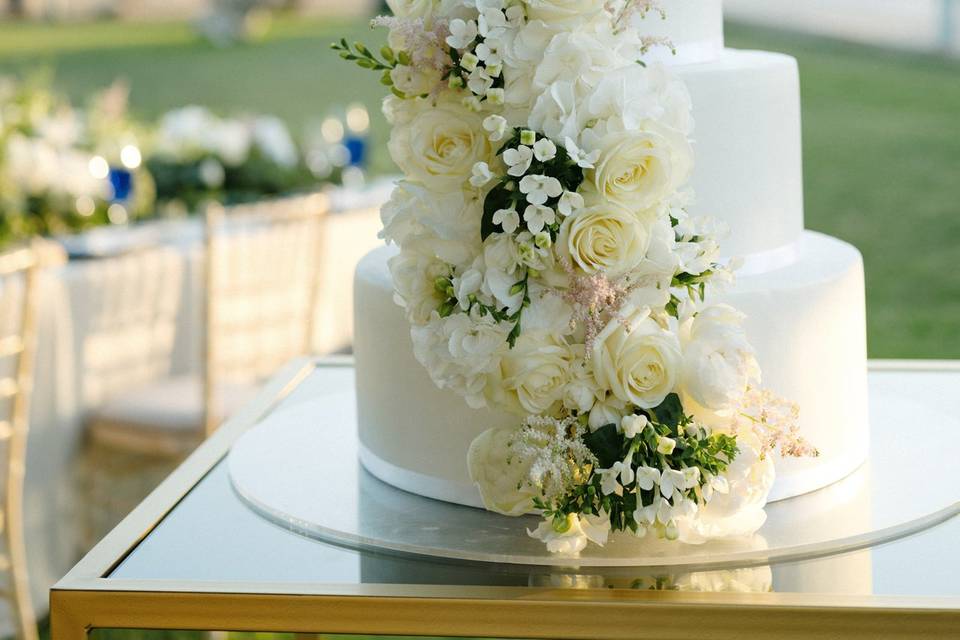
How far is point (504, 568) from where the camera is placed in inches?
52.4

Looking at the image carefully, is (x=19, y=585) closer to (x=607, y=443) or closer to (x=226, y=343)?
(x=226, y=343)

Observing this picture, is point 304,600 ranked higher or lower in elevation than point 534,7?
lower

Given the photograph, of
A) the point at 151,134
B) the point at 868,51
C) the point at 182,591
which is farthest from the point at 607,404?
the point at 868,51

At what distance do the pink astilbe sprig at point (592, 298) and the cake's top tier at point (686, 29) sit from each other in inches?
15.9

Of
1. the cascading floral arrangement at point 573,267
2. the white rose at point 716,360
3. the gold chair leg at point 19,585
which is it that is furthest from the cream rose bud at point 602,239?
the gold chair leg at point 19,585

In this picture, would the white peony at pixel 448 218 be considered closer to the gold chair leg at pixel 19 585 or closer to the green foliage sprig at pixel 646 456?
the green foliage sprig at pixel 646 456

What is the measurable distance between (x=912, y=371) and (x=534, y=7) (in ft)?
3.60

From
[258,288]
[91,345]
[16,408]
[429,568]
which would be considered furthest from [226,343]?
[429,568]

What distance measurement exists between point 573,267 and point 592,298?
3 centimetres

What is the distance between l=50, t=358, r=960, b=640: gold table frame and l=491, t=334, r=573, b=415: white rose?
173 millimetres

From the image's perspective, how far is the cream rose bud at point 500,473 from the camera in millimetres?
1306

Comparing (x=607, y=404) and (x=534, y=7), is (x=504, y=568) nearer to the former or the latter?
(x=607, y=404)

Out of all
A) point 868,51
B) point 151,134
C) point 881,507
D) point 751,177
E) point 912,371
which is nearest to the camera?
point 881,507

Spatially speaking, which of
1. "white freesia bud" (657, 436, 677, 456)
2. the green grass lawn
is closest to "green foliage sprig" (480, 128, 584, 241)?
"white freesia bud" (657, 436, 677, 456)
